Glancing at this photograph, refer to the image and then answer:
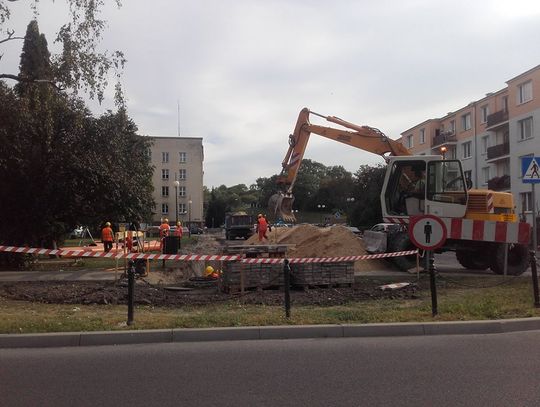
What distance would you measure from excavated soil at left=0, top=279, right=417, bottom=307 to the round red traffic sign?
1875mm

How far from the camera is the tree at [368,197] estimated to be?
2415 inches

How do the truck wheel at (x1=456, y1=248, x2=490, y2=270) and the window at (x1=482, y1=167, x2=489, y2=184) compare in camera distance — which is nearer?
the truck wheel at (x1=456, y1=248, x2=490, y2=270)

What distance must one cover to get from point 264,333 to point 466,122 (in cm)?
5572

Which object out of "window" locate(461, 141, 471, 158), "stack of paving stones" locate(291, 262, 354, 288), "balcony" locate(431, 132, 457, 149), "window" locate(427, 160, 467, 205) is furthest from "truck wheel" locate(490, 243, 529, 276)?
"balcony" locate(431, 132, 457, 149)

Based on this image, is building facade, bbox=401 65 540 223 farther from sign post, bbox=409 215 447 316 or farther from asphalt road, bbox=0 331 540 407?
asphalt road, bbox=0 331 540 407

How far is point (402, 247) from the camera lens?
1650 centimetres

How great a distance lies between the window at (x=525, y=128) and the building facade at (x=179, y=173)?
195 ft

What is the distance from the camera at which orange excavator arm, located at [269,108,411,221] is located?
19594mm

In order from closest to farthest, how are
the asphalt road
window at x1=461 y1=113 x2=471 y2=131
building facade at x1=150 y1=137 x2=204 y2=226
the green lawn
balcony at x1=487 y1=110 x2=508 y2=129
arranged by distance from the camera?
the asphalt road → the green lawn → balcony at x1=487 y1=110 x2=508 y2=129 → window at x1=461 y1=113 x2=471 y2=131 → building facade at x1=150 y1=137 x2=204 y2=226

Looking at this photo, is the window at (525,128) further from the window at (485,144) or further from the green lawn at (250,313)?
the green lawn at (250,313)

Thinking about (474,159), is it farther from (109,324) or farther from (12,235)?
(109,324)

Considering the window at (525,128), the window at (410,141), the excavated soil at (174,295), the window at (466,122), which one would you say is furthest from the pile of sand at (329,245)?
the window at (410,141)

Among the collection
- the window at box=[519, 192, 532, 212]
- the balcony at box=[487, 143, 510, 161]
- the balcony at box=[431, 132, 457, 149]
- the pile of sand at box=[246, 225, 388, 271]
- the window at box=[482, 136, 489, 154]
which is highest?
the balcony at box=[431, 132, 457, 149]

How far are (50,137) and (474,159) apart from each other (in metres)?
47.2
